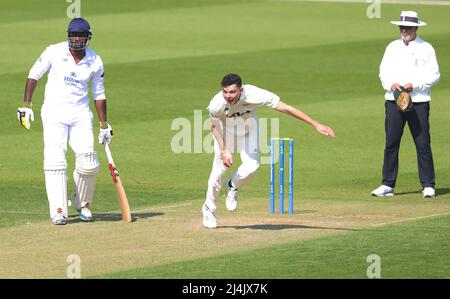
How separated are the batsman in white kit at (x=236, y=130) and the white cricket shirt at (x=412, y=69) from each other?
312cm

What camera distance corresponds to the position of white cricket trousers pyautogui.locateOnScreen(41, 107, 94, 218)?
45.7ft

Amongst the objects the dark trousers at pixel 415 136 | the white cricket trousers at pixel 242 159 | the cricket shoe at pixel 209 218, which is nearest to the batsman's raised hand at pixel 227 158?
the white cricket trousers at pixel 242 159

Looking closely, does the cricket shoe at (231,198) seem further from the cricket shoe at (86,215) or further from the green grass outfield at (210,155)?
the cricket shoe at (86,215)

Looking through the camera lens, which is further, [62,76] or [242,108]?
[62,76]

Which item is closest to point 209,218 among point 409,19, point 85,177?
point 85,177

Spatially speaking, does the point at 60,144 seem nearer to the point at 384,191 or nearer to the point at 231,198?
the point at 231,198

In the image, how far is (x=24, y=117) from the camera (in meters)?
14.1

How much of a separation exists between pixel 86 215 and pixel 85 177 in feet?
1.34

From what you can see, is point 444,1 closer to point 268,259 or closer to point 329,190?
point 329,190

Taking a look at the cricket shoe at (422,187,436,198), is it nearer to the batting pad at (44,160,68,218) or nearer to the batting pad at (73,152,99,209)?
the batting pad at (73,152,99,209)

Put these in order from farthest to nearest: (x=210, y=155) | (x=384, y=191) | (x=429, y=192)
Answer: (x=210, y=155), (x=384, y=191), (x=429, y=192)

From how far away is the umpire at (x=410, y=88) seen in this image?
638 inches

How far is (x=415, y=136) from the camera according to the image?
16.5 metres

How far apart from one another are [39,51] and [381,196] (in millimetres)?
13834
